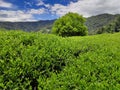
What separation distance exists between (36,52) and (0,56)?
160 centimetres

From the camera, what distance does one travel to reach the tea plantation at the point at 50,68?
7403mm

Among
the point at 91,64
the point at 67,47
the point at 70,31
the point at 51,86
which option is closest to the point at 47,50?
the point at 67,47

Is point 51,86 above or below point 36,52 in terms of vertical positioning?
below

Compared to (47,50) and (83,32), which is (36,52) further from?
(83,32)

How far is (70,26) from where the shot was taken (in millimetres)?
82312

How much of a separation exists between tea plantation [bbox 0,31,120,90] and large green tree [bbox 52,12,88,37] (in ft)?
230

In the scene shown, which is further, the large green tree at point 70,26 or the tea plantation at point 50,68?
the large green tree at point 70,26

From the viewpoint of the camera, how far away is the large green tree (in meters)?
82.8

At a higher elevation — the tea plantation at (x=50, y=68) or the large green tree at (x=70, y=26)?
the tea plantation at (x=50, y=68)

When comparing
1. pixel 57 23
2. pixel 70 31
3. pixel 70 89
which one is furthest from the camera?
pixel 57 23

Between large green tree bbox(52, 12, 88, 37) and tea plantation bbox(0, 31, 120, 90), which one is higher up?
tea plantation bbox(0, 31, 120, 90)

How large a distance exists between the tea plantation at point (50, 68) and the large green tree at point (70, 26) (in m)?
70.2

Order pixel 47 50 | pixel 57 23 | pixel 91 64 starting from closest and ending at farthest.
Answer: pixel 91 64, pixel 47 50, pixel 57 23

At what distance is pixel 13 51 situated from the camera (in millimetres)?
10344
